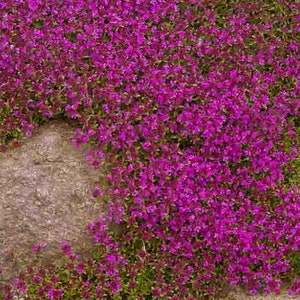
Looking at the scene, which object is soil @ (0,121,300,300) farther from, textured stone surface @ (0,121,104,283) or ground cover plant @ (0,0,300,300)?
ground cover plant @ (0,0,300,300)

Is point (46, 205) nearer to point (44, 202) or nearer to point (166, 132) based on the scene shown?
point (44, 202)

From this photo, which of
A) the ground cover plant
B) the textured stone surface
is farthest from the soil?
the ground cover plant

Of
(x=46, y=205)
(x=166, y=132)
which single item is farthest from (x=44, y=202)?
(x=166, y=132)

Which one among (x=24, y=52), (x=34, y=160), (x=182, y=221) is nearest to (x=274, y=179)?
(x=182, y=221)

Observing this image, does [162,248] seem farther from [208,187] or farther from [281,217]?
[281,217]

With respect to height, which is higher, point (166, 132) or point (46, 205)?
point (166, 132)

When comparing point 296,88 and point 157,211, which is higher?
point 296,88

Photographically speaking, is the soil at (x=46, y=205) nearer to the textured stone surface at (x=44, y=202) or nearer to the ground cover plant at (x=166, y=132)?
the textured stone surface at (x=44, y=202)
